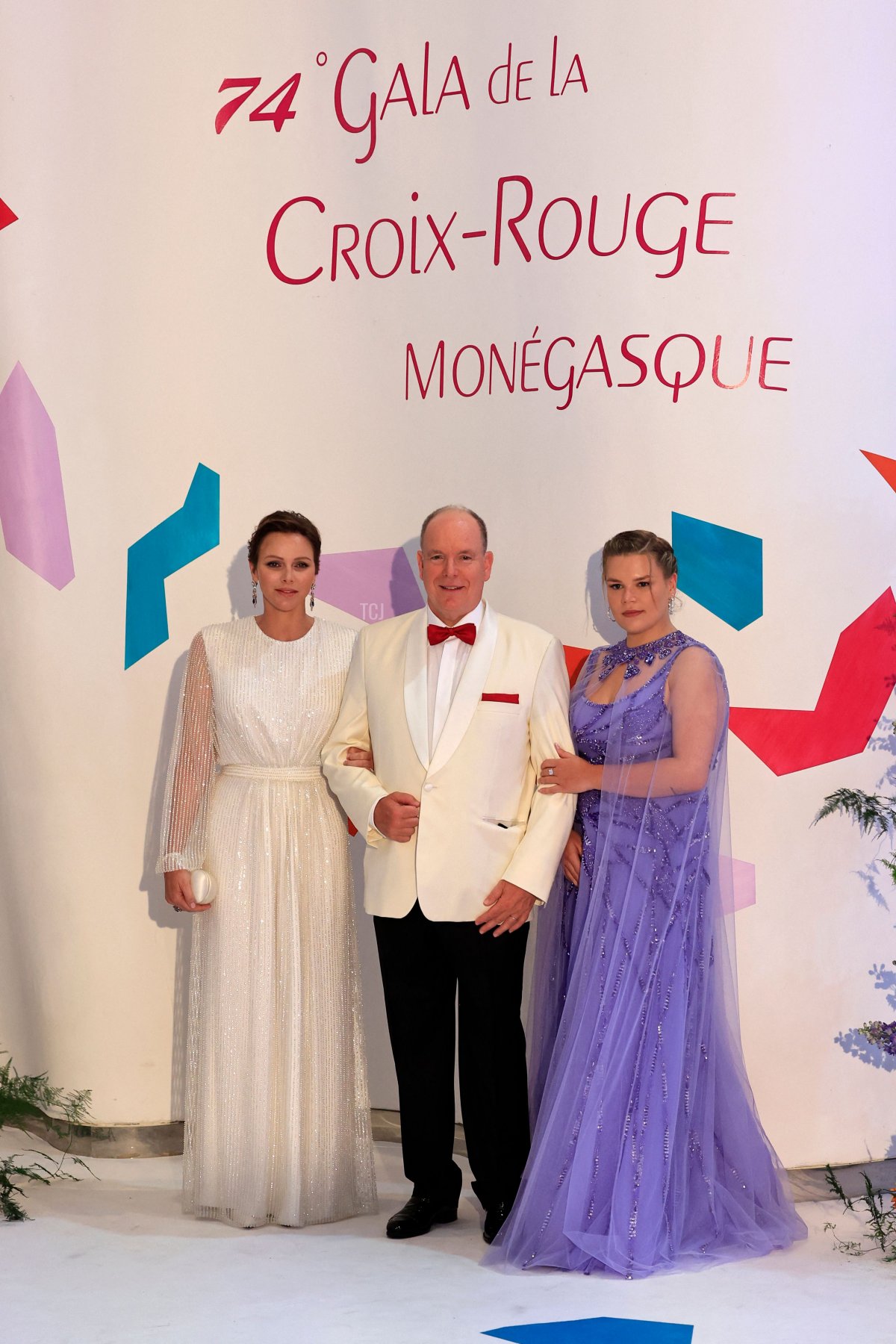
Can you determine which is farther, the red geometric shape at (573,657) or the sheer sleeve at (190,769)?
the red geometric shape at (573,657)

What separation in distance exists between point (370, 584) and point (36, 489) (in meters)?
1.02

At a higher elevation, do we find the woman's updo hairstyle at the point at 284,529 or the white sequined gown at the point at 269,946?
the woman's updo hairstyle at the point at 284,529

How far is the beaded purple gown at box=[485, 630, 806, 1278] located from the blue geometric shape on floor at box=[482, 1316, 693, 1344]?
213 mm

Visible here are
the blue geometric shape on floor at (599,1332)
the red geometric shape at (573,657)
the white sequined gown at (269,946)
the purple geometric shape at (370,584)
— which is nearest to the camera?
the blue geometric shape on floor at (599,1332)

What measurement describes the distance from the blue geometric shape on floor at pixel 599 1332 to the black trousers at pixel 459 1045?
0.52 metres

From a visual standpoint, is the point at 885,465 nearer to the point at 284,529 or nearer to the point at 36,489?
the point at 284,529

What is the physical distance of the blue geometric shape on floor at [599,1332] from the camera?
242cm

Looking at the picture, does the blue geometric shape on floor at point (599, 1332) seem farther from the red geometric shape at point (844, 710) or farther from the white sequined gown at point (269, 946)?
the red geometric shape at point (844, 710)

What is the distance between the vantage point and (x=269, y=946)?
3166 millimetres

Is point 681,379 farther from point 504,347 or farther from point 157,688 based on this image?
point 157,688

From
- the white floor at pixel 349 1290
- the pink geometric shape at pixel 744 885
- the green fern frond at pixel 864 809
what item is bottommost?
the white floor at pixel 349 1290

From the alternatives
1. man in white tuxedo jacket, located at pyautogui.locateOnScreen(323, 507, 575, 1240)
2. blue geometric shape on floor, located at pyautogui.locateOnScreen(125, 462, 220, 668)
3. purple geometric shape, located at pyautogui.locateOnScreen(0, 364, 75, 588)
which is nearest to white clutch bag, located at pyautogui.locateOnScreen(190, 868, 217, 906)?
man in white tuxedo jacket, located at pyautogui.locateOnScreen(323, 507, 575, 1240)

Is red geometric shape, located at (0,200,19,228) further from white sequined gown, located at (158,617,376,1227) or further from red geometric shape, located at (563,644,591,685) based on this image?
red geometric shape, located at (563,644,591,685)

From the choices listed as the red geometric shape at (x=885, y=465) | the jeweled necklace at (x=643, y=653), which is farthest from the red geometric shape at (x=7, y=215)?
the red geometric shape at (x=885, y=465)
